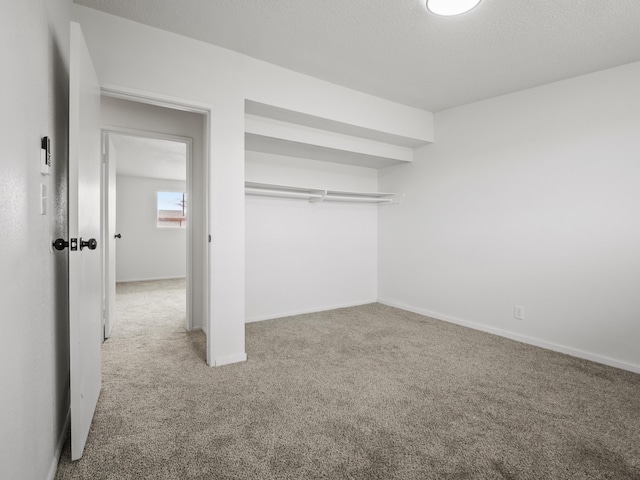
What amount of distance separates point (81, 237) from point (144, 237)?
625 centimetres

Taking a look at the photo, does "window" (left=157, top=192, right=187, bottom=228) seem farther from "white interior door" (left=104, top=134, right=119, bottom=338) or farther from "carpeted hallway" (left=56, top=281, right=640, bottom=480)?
"carpeted hallway" (left=56, top=281, right=640, bottom=480)

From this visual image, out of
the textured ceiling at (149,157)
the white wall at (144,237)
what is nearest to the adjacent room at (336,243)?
the textured ceiling at (149,157)

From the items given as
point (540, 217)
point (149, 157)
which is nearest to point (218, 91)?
point (540, 217)

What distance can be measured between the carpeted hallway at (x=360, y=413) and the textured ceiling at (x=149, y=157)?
9.12 ft

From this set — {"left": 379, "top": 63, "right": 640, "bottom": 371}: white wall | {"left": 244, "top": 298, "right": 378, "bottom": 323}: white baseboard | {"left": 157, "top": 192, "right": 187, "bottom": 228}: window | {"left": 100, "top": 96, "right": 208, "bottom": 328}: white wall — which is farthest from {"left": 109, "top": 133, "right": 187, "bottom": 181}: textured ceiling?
{"left": 379, "top": 63, "right": 640, "bottom": 371}: white wall

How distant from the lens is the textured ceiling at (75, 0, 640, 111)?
6.68 ft

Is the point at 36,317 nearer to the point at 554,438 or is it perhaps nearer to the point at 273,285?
the point at 554,438

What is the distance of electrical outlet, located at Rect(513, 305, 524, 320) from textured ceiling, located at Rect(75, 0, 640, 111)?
2028mm

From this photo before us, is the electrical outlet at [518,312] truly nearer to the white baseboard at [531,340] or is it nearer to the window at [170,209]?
the white baseboard at [531,340]

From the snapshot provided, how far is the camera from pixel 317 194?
13.1 ft

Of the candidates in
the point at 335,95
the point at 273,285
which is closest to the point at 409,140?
the point at 335,95

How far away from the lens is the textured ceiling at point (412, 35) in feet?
6.68

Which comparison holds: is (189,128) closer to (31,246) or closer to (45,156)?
(45,156)

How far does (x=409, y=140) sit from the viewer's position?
381cm
